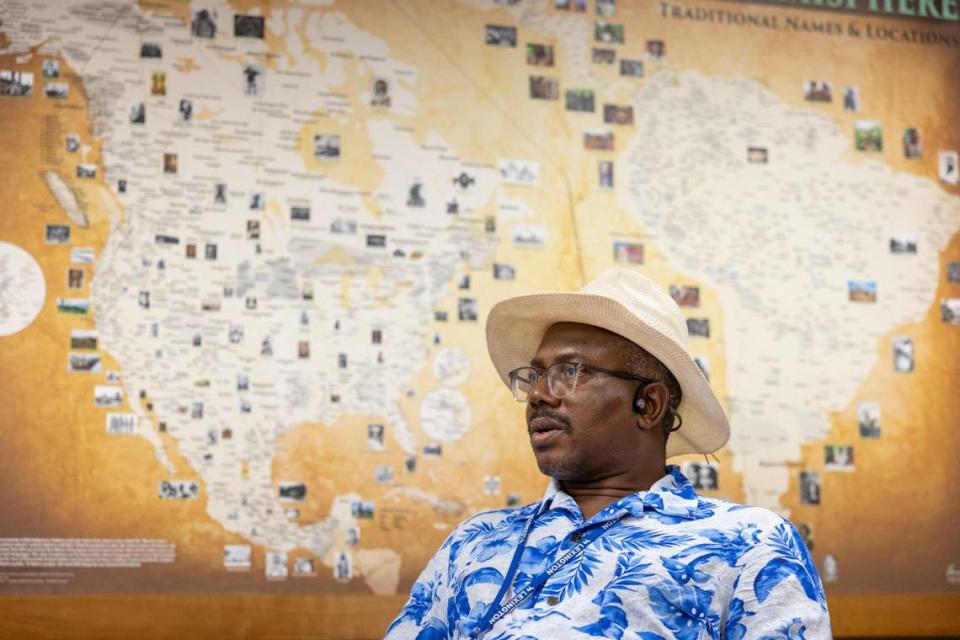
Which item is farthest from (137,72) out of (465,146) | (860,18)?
(860,18)

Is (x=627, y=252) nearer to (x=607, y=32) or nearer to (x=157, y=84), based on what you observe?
(x=607, y=32)

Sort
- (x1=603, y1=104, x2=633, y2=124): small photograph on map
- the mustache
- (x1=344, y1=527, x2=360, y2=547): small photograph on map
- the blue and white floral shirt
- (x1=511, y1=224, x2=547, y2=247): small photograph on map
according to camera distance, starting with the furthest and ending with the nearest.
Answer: (x1=603, y1=104, x2=633, y2=124): small photograph on map, (x1=511, y1=224, x2=547, y2=247): small photograph on map, (x1=344, y1=527, x2=360, y2=547): small photograph on map, the mustache, the blue and white floral shirt

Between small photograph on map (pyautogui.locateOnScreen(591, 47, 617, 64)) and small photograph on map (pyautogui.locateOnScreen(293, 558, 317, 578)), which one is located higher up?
small photograph on map (pyautogui.locateOnScreen(591, 47, 617, 64))

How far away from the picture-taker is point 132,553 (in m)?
2.57

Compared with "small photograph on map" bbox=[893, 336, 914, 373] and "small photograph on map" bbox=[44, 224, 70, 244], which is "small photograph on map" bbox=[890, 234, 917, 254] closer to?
"small photograph on map" bbox=[893, 336, 914, 373]

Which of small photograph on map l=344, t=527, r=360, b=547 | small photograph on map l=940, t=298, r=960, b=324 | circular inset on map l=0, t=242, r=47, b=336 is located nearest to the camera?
circular inset on map l=0, t=242, r=47, b=336

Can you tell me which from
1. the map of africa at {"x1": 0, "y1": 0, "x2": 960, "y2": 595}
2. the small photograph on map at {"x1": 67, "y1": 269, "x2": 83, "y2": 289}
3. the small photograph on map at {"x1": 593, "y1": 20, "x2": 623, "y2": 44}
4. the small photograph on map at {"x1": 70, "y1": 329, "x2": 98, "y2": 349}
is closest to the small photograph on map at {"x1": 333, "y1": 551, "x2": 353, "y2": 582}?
the map of africa at {"x1": 0, "y1": 0, "x2": 960, "y2": 595}

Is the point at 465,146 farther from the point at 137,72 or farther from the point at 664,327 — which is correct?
the point at 664,327

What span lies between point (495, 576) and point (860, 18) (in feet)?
6.57

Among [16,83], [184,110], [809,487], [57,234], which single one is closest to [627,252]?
[809,487]

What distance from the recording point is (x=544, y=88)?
2996mm

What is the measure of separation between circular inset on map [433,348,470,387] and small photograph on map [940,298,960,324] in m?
1.27

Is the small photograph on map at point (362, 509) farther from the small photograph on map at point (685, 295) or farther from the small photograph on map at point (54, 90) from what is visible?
the small photograph on map at point (54, 90)

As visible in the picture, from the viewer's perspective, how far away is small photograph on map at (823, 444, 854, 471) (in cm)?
301
